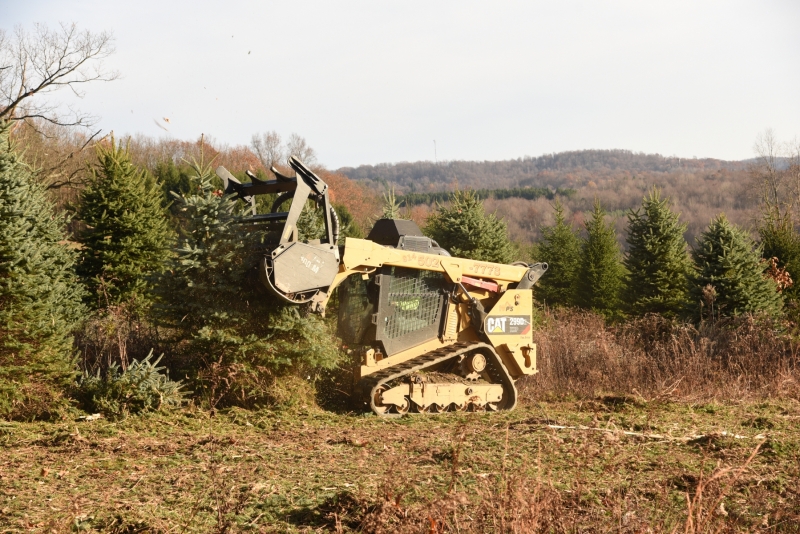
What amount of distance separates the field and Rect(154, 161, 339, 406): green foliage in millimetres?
548

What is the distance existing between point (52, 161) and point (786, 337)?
27.3 m

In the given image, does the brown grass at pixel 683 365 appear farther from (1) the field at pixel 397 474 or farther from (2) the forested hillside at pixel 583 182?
(2) the forested hillside at pixel 583 182

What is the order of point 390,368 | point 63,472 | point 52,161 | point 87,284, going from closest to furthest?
point 63,472
point 390,368
point 87,284
point 52,161

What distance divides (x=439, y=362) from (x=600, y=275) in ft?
43.0

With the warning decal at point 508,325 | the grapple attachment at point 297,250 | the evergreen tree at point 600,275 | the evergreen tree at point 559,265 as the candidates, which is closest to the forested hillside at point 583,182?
the evergreen tree at point 559,265

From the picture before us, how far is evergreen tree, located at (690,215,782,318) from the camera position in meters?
16.2

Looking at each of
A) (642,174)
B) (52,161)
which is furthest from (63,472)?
(642,174)

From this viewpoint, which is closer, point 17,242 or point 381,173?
point 17,242

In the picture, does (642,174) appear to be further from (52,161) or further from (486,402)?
(486,402)

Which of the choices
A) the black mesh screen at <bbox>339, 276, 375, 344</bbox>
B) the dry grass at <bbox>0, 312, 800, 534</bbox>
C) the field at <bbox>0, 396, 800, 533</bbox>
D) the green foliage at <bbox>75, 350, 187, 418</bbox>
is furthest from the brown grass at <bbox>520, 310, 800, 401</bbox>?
the green foliage at <bbox>75, 350, 187, 418</bbox>

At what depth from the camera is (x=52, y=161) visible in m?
29.9

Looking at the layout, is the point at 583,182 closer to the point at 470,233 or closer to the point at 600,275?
the point at 600,275

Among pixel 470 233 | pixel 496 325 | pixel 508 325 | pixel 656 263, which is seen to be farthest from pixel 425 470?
pixel 656 263

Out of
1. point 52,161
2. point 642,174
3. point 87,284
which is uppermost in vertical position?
point 642,174
